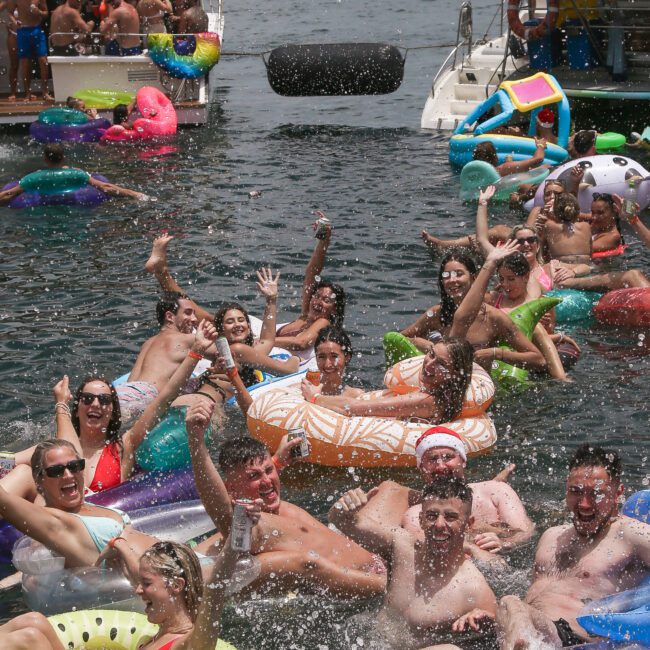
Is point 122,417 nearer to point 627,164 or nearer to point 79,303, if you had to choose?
point 79,303

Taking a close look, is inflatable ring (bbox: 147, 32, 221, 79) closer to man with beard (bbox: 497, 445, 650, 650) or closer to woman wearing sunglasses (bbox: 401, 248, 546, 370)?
woman wearing sunglasses (bbox: 401, 248, 546, 370)

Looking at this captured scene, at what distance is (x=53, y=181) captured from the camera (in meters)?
13.7

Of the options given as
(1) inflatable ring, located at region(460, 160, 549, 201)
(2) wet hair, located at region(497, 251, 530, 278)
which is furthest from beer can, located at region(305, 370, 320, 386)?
(1) inflatable ring, located at region(460, 160, 549, 201)

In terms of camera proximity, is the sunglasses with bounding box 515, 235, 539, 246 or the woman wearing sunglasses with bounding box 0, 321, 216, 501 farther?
the sunglasses with bounding box 515, 235, 539, 246

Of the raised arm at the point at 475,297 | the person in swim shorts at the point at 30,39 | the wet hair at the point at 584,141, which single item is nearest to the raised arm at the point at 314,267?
the raised arm at the point at 475,297

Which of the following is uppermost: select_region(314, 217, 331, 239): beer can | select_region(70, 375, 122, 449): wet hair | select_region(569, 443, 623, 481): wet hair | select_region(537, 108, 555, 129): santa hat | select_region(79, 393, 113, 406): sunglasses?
select_region(314, 217, 331, 239): beer can

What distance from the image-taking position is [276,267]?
11992 millimetres

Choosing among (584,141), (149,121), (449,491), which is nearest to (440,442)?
(449,491)

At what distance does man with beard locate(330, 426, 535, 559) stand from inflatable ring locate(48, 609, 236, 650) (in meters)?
1.15

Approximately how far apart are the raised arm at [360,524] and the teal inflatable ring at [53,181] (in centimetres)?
911

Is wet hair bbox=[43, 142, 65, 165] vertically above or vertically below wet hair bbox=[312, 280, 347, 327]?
above

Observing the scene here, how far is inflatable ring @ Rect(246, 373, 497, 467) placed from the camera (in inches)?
286

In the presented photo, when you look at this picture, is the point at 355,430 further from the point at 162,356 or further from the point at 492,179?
the point at 492,179

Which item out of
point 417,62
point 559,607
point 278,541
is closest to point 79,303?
point 278,541
